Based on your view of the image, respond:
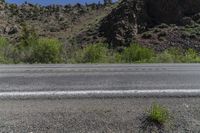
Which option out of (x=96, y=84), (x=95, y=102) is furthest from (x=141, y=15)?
Answer: (x=95, y=102)

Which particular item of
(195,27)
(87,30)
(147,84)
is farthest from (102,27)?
(147,84)

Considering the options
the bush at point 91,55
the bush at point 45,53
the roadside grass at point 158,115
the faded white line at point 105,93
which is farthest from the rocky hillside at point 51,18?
the roadside grass at point 158,115

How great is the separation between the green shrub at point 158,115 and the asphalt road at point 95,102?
0.09m

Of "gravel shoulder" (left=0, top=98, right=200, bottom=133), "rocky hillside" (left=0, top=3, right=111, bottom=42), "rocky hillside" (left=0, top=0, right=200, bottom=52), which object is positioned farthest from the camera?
"rocky hillside" (left=0, top=3, right=111, bottom=42)

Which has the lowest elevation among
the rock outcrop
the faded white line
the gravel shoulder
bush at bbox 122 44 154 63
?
bush at bbox 122 44 154 63

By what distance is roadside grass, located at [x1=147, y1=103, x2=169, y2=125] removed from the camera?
5.96m

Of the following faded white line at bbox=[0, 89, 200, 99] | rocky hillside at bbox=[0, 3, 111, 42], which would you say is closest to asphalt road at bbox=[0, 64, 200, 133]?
faded white line at bbox=[0, 89, 200, 99]

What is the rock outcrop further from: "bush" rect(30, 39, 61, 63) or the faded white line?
the faded white line

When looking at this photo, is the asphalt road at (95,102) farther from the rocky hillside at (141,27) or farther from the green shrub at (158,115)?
the rocky hillside at (141,27)

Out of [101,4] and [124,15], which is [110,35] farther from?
[101,4]

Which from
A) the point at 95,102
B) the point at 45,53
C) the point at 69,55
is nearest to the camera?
the point at 95,102

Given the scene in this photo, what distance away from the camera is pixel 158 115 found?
19.5ft

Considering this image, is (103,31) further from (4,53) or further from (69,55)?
(4,53)

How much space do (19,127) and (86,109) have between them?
1035mm
